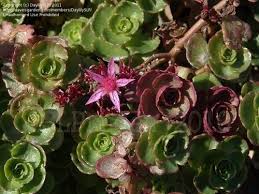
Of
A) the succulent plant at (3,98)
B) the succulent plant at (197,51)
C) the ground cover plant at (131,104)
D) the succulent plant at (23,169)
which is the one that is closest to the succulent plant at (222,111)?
the ground cover plant at (131,104)

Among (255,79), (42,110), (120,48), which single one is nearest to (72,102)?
(42,110)

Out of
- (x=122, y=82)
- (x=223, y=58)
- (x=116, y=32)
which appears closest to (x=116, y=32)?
(x=116, y=32)

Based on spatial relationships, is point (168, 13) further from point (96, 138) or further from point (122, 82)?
point (96, 138)

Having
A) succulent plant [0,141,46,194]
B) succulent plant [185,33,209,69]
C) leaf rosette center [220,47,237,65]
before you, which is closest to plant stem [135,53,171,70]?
succulent plant [185,33,209,69]

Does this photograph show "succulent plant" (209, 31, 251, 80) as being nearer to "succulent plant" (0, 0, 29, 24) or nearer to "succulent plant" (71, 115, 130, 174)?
"succulent plant" (71, 115, 130, 174)

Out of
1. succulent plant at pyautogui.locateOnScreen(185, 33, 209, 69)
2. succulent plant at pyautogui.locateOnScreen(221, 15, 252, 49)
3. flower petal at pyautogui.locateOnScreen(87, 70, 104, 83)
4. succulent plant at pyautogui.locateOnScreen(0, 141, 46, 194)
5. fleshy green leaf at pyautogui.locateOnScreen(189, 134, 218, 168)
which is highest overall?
succulent plant at pyautogui.locateOnScreen(221, 15, 252, 49)

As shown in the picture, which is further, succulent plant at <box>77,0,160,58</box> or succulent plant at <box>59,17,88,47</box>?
succulent plant at <box>59,17,88,47</box>

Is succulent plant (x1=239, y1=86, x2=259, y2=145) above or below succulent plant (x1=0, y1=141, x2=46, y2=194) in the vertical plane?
above
